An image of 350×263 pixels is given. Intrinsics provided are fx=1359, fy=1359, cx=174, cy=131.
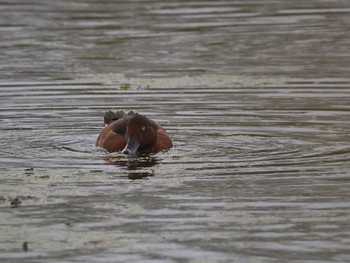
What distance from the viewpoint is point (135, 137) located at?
13.9m

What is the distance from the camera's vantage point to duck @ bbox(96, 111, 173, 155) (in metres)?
13.9

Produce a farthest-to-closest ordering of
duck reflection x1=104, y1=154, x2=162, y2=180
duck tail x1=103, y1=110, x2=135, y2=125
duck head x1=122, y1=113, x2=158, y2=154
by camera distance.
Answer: duck tail x1=103, y1=110, x2=135, y2=125
duck head x1=122, y1=113, x2=158, y2=154
duck reflection x1=104, y1=154, x2=162, y2=180

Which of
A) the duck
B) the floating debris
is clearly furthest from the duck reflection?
the floating debris

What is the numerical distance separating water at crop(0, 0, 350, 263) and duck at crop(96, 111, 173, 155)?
7.7 inches

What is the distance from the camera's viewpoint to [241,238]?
9938 millimetres

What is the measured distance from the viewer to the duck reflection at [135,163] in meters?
12.8

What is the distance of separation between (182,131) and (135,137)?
1321 millimetres

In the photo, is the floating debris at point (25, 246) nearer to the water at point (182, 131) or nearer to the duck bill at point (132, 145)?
the water at point (182, 131)

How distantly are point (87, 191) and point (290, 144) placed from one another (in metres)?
2.93

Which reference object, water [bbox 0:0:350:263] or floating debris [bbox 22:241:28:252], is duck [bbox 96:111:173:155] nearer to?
water [bbox 0:0:350:263]

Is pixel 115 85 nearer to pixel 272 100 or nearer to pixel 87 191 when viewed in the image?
pixel 272 100

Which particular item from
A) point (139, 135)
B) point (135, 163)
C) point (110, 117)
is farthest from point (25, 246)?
point (110, 117)

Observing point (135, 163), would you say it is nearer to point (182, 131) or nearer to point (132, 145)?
point (132, 145)

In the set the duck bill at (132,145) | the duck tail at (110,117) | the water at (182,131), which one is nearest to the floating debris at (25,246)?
the water at (182,131)
